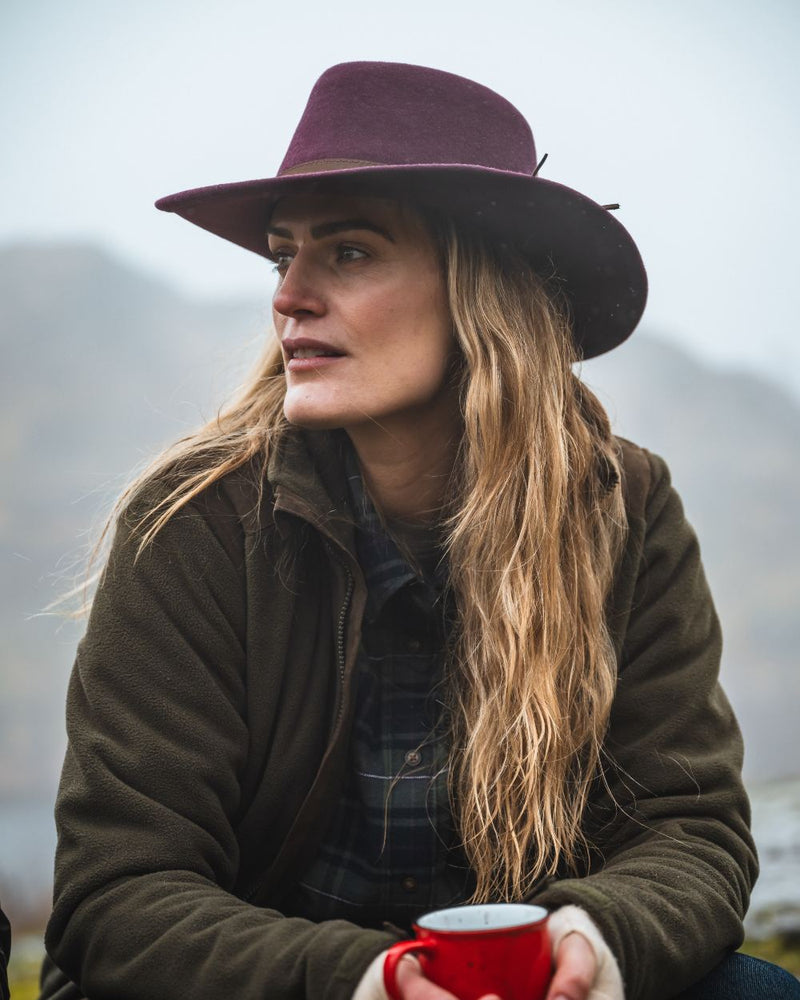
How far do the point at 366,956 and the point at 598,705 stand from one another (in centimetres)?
79

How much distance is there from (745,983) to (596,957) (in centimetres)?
43

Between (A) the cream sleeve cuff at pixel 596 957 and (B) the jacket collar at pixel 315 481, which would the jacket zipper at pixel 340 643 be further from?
(A) the cream sleeve cuff at pixel 596 957

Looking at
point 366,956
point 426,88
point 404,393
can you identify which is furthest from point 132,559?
point 426,88

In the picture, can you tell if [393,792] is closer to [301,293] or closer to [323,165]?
[301,293]

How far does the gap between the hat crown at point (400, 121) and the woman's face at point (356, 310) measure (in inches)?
4.0

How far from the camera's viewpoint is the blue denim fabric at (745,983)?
188cm

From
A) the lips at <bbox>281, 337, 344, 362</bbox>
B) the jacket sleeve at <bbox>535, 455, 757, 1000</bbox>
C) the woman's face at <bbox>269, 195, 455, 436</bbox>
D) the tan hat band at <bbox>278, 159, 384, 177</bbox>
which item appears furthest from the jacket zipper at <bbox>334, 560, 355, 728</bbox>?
the tan hat band at <bbox>278, 159, 384, 177</bbox>

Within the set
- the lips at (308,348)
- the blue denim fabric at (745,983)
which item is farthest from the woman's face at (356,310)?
the blue denim fabric at (745,983)

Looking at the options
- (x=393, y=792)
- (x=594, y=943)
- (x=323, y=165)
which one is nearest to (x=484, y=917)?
(x=594, y=943)

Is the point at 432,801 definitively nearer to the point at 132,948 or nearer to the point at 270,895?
the point at 270,895

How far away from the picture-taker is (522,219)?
230 cm

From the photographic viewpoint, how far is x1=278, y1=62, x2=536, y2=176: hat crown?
2.19m

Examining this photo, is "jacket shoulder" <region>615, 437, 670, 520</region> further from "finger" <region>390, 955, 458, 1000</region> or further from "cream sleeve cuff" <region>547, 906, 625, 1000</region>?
"finger" <region>390, 955, 458, 1000</region>

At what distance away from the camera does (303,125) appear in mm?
2289
